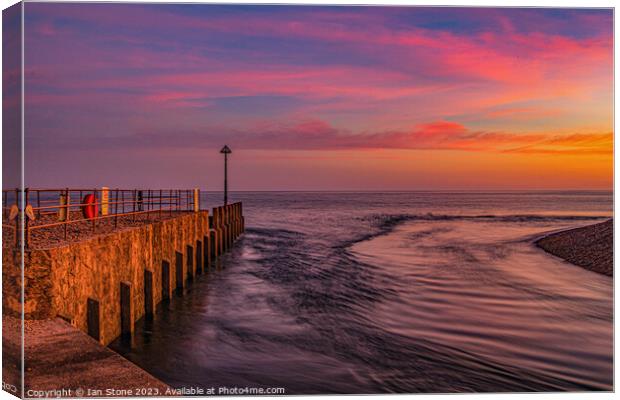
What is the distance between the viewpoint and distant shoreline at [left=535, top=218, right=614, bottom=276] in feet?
63.1

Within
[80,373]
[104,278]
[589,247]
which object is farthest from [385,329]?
[589,247]

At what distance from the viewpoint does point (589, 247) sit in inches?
878

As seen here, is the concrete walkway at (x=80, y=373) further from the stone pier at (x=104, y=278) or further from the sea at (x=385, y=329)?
the sea at (x=385, y=329)

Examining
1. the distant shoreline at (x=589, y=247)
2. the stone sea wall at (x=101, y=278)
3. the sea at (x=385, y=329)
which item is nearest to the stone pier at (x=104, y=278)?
the stone sea wall at (x=101, y=278)

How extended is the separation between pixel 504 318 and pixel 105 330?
9056 millimetres

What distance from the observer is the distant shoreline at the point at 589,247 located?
1924 cm

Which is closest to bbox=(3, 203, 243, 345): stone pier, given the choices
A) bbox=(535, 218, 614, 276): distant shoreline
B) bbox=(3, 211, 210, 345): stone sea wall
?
bbox=(3, 211, 210, 345): stone sea wall

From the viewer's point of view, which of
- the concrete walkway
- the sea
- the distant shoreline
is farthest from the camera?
the distant shoreline

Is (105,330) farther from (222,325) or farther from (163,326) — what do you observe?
(222,325)

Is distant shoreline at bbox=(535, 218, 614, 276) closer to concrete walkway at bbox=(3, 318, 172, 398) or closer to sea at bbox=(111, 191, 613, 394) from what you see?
sea at bbox=(111, 191, 613, 394)

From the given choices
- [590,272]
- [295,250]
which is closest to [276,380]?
[590,272]

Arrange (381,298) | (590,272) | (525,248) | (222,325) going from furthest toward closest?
(525,248)
(590,272)
(381,298)
(222,325)

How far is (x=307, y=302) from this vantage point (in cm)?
1502

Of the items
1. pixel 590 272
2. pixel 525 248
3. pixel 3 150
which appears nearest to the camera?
pixel 3 150
